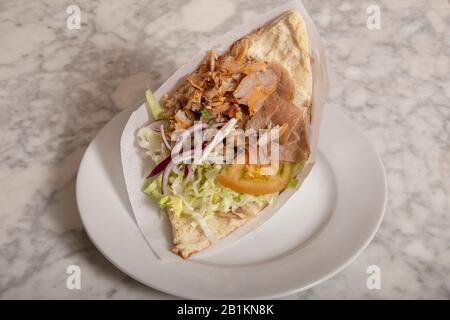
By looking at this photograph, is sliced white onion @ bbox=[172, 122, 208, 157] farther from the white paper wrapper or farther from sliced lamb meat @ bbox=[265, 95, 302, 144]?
sliced lamb meat @ bbox=[265, 95, 302, 144]

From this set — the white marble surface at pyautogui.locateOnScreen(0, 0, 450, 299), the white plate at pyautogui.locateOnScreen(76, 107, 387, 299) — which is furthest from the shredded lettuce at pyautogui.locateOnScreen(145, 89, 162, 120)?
the white marble surface at pyautogui.locateOnScreen(0, 0, 450, 299)

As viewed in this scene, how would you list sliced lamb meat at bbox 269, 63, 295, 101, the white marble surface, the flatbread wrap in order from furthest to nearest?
sliced lamb meat at bbox 269, 63, 295, 101, the flatbread wrap, the white marble surface

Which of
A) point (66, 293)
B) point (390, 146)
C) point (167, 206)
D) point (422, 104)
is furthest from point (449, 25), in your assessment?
point (66, 293)

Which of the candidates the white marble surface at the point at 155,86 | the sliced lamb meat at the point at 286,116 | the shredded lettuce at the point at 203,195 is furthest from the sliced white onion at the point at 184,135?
the white marble surface at the point at 155,86

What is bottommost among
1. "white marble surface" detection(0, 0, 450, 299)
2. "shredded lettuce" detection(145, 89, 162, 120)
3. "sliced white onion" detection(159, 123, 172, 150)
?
"white marble surface" detection(0, 0, 450, 299)

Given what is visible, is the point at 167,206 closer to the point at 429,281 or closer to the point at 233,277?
the point at 233,277

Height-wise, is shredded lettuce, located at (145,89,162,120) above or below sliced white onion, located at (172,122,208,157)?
above
